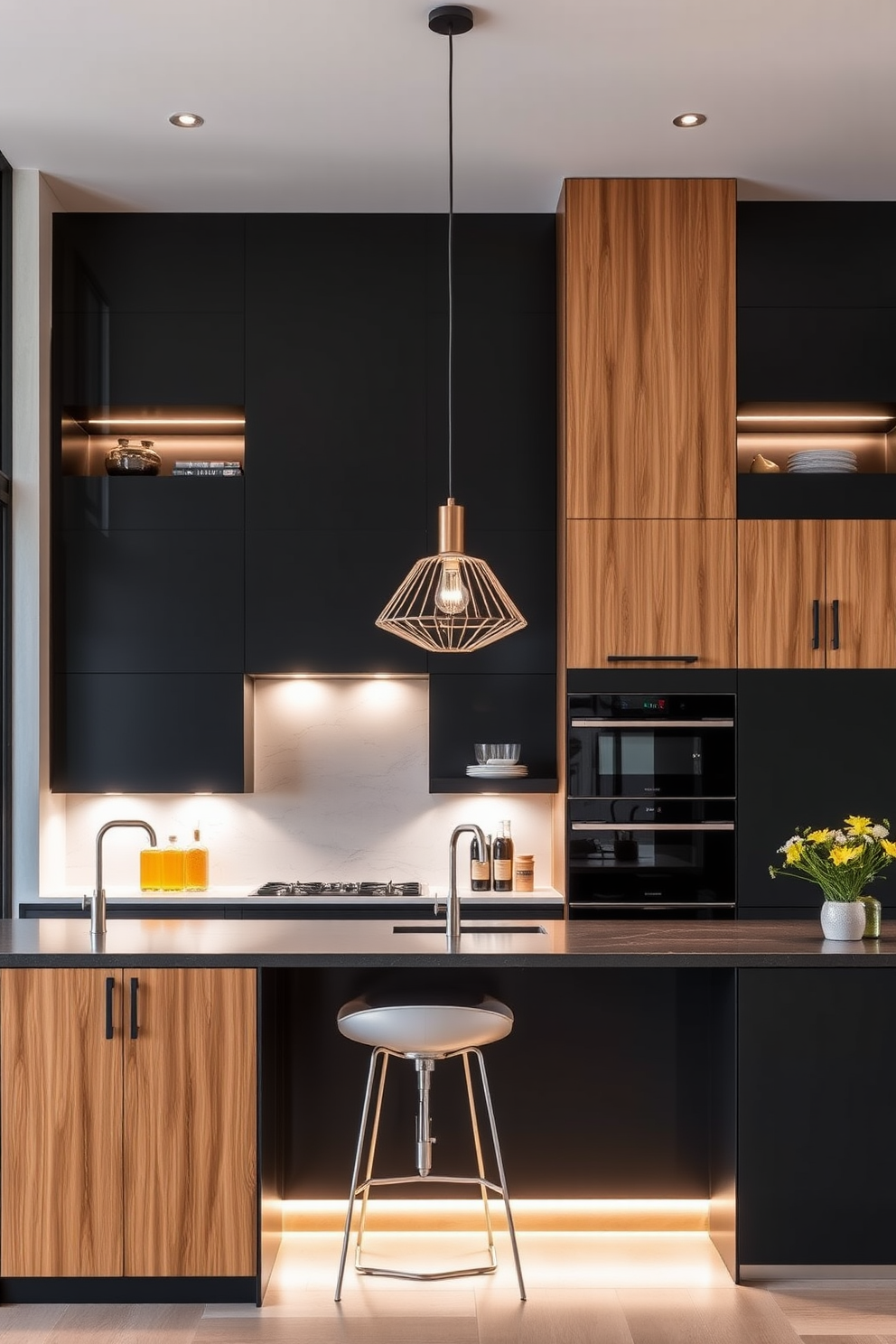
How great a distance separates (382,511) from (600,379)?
95 cm

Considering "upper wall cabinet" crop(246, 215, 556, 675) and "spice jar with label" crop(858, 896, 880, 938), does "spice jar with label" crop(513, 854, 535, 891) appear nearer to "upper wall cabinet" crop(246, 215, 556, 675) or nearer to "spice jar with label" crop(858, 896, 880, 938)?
"upper wall cabinet" crop(246, 215, 556, 675)

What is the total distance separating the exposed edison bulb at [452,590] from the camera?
9.14ft

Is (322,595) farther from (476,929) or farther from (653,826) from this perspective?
(476,929)

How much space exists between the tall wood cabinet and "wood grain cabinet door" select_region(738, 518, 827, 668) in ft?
0.20

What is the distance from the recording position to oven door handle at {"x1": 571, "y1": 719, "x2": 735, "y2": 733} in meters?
4.18

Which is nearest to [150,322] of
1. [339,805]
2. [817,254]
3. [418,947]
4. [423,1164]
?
[339,805]

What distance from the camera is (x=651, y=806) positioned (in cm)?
417

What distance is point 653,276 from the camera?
4.24 metres

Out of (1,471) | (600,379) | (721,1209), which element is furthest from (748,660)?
(1,471)

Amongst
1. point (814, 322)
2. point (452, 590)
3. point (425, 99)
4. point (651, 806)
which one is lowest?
point (651, 806)

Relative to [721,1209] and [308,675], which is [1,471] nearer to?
[308,675]

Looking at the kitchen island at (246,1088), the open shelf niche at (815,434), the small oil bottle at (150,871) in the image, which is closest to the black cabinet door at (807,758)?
the open shelf niche at (815,434)

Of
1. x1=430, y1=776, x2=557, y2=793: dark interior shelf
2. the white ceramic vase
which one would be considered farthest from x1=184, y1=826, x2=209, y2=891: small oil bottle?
the white ceramic vase

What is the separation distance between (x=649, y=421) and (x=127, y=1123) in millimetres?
2869
